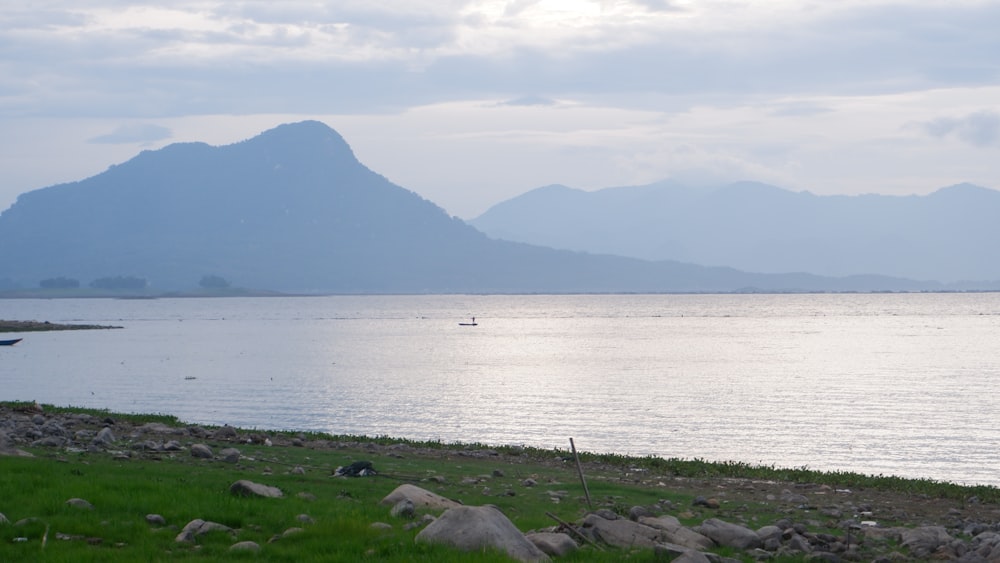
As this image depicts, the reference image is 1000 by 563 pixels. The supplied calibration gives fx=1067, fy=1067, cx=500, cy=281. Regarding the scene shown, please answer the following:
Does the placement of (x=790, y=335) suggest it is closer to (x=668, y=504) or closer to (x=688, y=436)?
(x=688, y=436)

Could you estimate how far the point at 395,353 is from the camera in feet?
370

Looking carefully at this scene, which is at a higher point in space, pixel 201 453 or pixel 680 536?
pixel 680 536

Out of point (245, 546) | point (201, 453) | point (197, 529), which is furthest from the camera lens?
point (201, 453)

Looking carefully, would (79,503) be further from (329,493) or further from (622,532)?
(622,532)

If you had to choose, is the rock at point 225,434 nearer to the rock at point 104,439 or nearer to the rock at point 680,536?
the rock at point 104,439

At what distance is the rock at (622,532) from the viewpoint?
53.3 feet

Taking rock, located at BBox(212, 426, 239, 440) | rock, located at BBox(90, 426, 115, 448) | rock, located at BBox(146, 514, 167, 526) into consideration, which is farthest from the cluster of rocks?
rock, located at BBox(212, 426, 239, 440)

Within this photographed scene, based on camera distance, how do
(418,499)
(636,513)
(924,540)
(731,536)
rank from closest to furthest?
(731,536)
(924,540)
(418,499)
(636,513)

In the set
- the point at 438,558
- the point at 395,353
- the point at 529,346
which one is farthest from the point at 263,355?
the point at 438,558

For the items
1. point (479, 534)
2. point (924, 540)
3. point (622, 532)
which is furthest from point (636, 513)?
point (479, 534)

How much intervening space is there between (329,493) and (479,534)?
690 centimetres

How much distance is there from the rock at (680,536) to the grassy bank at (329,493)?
1.63 m

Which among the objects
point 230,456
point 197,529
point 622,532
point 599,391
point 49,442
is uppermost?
point 197,529

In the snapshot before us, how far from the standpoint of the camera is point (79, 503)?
1670 cm
